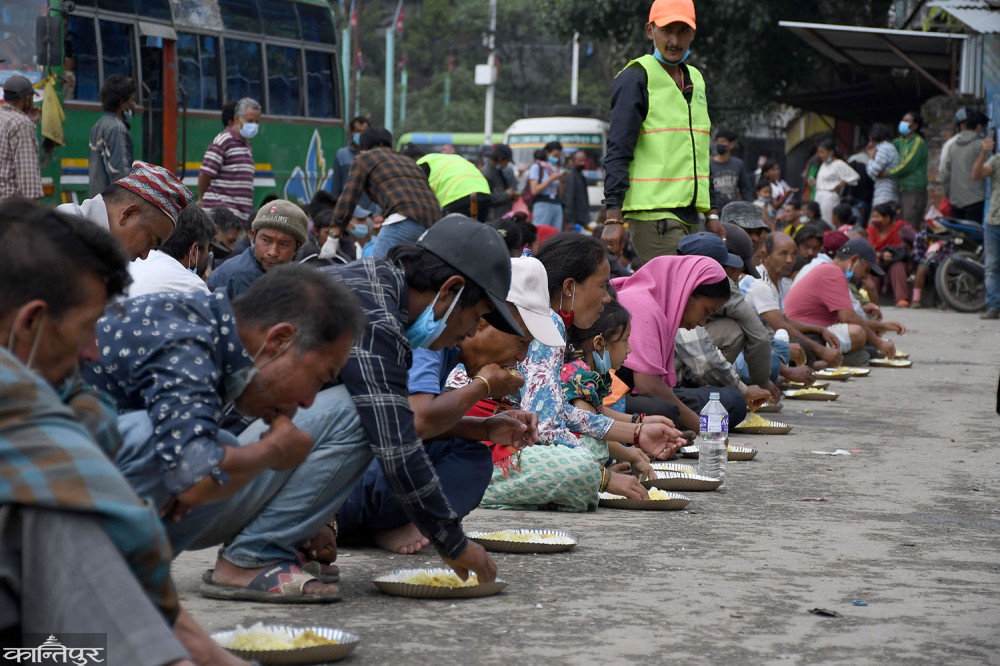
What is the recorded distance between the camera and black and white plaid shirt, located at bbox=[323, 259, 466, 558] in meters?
3.34

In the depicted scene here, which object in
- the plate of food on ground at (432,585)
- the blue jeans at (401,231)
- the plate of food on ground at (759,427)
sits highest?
the blue jeans at (401,231)

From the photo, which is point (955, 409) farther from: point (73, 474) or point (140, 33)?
point (140, 33)

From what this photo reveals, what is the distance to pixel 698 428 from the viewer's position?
6.39m

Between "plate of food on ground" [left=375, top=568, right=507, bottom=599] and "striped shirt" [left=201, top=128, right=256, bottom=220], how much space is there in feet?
24.8

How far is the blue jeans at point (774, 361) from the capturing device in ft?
25.8

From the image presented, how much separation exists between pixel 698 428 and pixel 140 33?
30.7ft

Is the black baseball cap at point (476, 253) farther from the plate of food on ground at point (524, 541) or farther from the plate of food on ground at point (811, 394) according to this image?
the plate of food on ground at point (811, 394)

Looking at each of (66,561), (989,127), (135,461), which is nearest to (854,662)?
(135,461)

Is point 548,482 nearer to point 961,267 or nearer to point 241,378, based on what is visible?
point 241,378


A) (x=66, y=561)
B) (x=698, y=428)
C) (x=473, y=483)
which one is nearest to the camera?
(x=66, y=561)

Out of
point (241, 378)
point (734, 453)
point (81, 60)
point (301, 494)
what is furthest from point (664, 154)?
point (81, 60)

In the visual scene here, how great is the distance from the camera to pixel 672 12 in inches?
280

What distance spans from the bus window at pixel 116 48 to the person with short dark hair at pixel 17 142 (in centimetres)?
314

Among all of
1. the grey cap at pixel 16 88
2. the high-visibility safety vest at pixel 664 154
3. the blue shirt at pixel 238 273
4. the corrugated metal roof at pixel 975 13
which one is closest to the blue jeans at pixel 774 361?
the high-visibility safety vest at pixel 664 154
